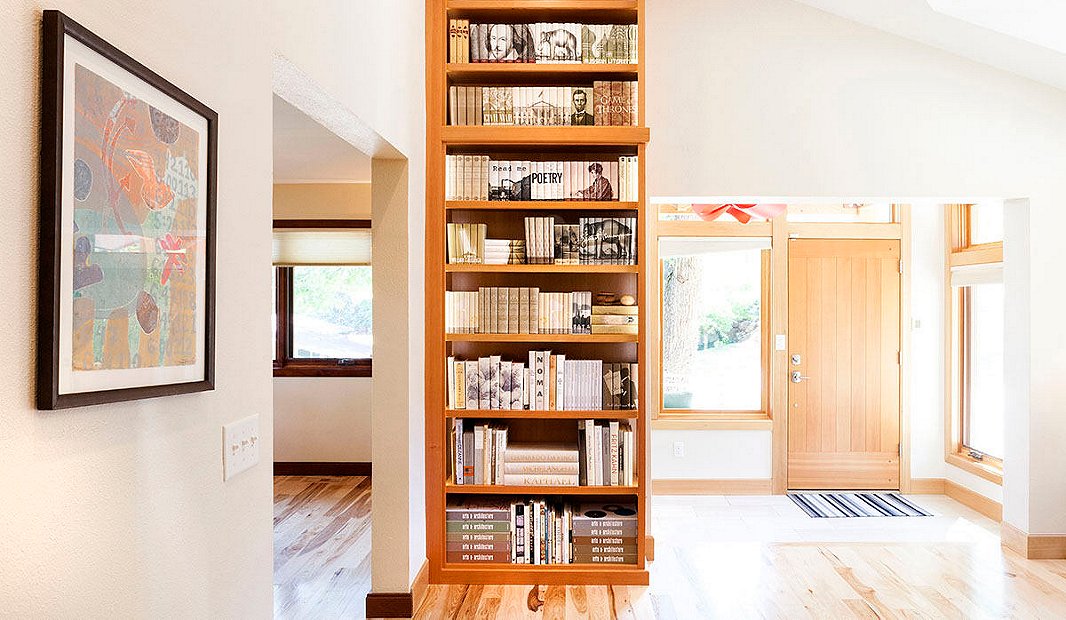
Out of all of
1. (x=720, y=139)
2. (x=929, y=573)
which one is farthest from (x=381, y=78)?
(x=929, y=573)

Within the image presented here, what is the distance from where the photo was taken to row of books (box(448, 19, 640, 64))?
12.3 ft

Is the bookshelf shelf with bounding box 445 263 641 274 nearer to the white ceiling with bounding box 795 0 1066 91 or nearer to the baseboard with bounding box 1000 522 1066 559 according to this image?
the white ceiling with bounding box 795 0 1066 91

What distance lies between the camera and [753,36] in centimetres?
410

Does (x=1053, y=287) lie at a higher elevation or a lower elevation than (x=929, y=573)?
higher

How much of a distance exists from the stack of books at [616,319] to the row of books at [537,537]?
96 centimetres

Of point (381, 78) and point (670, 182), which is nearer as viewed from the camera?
point (381, 78)

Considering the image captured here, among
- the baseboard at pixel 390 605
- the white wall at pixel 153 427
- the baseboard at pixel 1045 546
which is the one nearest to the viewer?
the white wall at pixel 153 427

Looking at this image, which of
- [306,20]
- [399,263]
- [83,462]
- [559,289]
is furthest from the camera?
[559,289]

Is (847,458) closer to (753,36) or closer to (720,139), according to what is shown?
(720,139)

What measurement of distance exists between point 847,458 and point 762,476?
69cm

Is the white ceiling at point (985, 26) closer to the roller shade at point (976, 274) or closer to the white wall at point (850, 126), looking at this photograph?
the white wall at point (850, 126)

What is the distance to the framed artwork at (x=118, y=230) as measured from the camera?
104 centimetres

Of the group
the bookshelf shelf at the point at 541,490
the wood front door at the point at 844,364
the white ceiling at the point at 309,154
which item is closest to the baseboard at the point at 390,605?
the bookshelf shelf at the point at 541,490

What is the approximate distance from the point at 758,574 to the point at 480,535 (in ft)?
4.88
